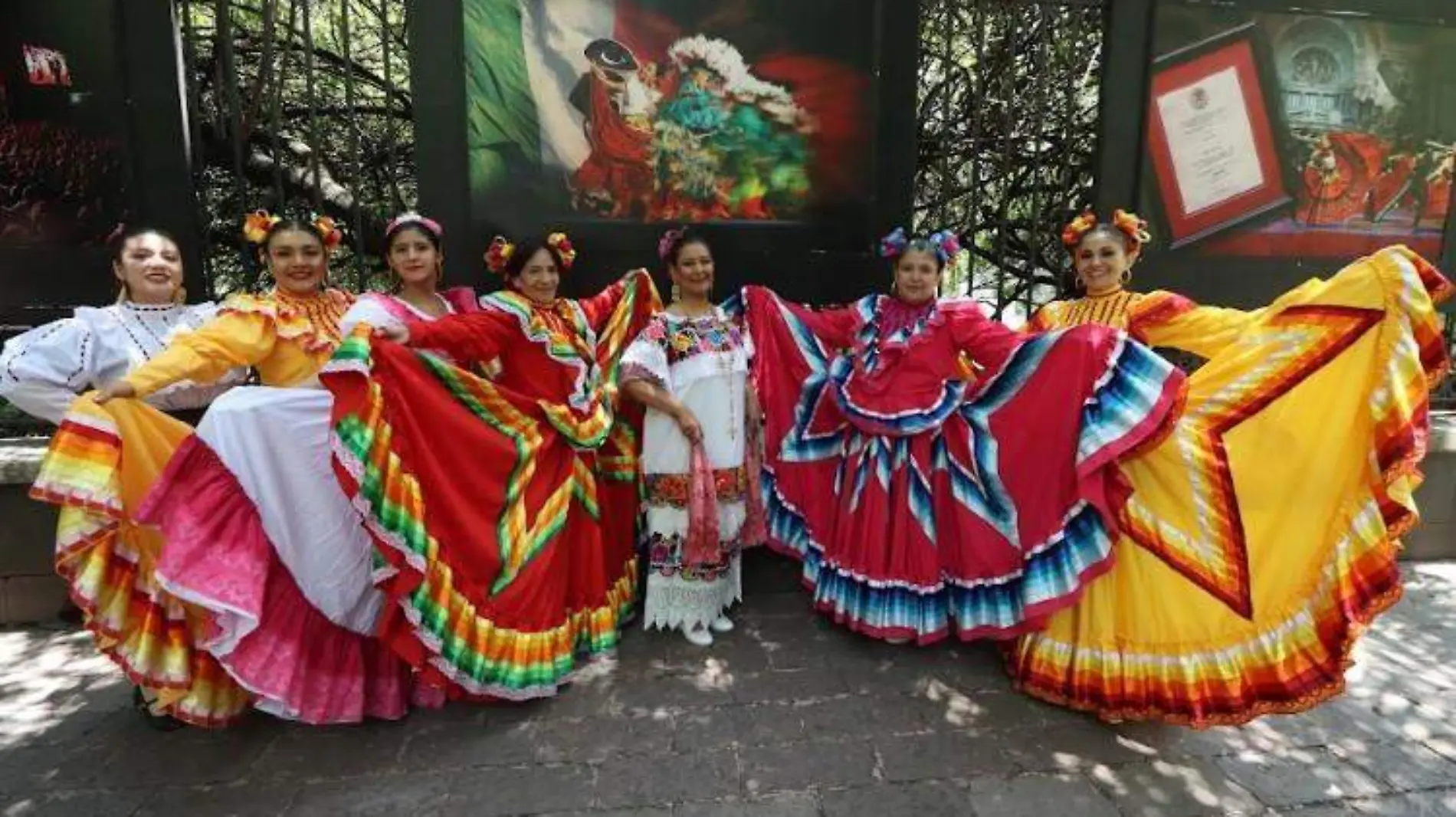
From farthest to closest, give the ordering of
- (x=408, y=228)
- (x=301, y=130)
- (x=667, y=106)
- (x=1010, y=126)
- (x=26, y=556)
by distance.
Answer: (x=301, y=130) → (x=1010, y=126) → (x=667, y=106) → (x=26, y=556) → (x=408, y=228)

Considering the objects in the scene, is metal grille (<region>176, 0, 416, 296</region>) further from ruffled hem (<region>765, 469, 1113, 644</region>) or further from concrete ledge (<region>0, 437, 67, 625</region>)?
ruffled hem (<region>765, 469, 1113, 644</region>)

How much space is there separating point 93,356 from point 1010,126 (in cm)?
425

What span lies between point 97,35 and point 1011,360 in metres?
4.19

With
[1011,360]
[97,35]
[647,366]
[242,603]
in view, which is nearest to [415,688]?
[242,603]

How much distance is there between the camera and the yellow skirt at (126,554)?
7.88 ft

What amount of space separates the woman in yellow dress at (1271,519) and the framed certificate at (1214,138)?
75.0 inches

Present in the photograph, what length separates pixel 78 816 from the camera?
2264mm

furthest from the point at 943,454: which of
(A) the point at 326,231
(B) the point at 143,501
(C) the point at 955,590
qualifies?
(B) the point at 143,501

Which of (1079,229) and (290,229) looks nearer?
(290,229)

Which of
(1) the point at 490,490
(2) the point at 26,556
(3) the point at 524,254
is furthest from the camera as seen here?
(2) the point at 26,556

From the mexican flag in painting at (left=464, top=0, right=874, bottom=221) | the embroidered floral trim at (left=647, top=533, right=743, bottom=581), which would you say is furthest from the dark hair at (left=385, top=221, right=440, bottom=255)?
the embroidered floral trim at (left=647, top=533, right=743, bottom=581)

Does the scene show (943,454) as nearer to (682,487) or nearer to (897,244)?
(897,244)

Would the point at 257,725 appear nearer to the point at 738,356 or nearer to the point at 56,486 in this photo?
the point at 56,486

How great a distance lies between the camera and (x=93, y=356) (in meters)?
2.84
